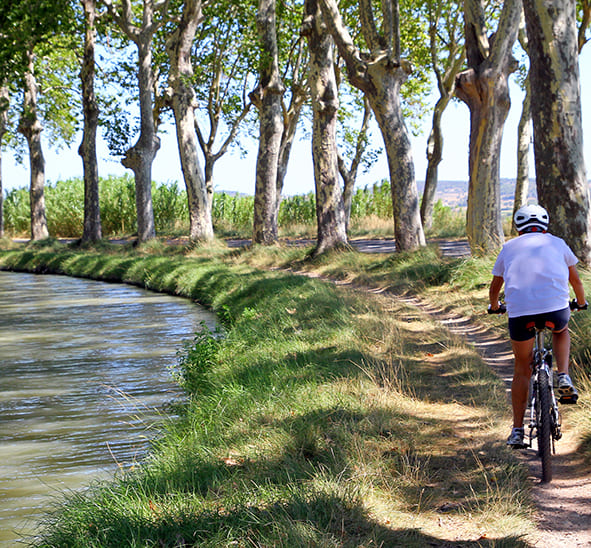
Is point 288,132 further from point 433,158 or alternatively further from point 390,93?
point 390,93

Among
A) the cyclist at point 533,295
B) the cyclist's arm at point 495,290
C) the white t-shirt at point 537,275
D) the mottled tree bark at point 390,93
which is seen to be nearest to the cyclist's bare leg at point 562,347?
A: the cyclist at point 533,295

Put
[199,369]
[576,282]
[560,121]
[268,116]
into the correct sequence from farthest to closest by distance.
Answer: [268,116], [560,121], [199,369], [576,282]

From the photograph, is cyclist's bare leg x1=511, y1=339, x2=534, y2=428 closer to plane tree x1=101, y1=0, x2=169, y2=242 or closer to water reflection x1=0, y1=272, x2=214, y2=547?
water reflection x1=0, y1=272, x2=214, y2=547

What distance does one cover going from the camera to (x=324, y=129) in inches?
695

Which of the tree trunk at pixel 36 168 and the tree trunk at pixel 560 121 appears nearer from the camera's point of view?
the tree trunk at pixel 560 121

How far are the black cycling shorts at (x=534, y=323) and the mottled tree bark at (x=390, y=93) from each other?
1058 centimetres

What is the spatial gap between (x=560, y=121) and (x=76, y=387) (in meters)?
7.10

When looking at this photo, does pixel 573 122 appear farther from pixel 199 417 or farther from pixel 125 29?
pixel 125 29

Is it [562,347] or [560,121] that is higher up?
[560,121]

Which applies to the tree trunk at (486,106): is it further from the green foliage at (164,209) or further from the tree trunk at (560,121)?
the green foliage at (164,209)

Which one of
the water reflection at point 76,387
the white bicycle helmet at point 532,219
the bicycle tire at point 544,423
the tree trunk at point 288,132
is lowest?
the water reflection at point 76,387

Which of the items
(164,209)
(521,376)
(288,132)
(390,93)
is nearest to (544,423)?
(521,376)

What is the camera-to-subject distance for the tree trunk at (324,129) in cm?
1762

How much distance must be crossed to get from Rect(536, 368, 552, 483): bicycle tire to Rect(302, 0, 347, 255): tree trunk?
13.3m
